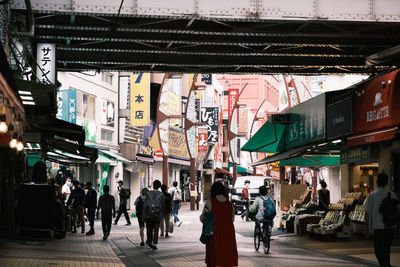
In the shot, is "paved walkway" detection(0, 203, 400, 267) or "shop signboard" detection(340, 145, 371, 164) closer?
"paved walkway" detection(0, 203, 400, 267)

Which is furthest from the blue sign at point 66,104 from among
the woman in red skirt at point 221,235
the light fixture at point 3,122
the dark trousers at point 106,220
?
the woman in red skirt at point 221,235

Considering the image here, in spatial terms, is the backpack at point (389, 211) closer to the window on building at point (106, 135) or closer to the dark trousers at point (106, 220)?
the dark trousers at point (106, 220)

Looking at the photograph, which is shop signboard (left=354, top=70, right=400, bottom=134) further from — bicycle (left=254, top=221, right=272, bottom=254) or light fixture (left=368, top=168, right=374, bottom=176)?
light fixture (left=368, top=168, right=374, bottom=176)

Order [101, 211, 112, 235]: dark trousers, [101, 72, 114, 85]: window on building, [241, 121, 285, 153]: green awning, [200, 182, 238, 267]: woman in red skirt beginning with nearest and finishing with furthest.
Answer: [200, 182, 238, 267]: woman in red skirt
[101, 211, 112, 235]: dark trousers
[241, 121, 285, 153]: green awning
[101, 72, 114, 85]: window on building

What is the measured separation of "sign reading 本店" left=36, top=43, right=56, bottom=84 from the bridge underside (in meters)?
0.29

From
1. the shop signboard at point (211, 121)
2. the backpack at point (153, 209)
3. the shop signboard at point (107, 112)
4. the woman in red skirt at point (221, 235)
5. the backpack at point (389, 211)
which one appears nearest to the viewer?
the woman in red skirt at point (221, 235)

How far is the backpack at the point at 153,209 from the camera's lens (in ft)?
62.3

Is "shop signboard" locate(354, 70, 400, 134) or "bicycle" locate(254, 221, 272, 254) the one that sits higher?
"shop signboard" locate(354, 70, 400, 134)

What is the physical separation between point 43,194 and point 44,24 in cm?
486

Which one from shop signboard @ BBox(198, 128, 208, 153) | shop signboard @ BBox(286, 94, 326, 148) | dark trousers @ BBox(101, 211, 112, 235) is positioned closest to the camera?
dark trousers @ BBox(101, 211, 112, 235)

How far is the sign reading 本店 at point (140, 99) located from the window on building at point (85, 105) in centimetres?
334

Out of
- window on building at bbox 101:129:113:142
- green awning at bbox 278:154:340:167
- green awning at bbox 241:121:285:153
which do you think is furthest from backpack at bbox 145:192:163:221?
window on building at bbox 101:129:113:142

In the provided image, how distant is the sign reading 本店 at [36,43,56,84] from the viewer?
21.9 meters

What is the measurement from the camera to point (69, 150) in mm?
23406
